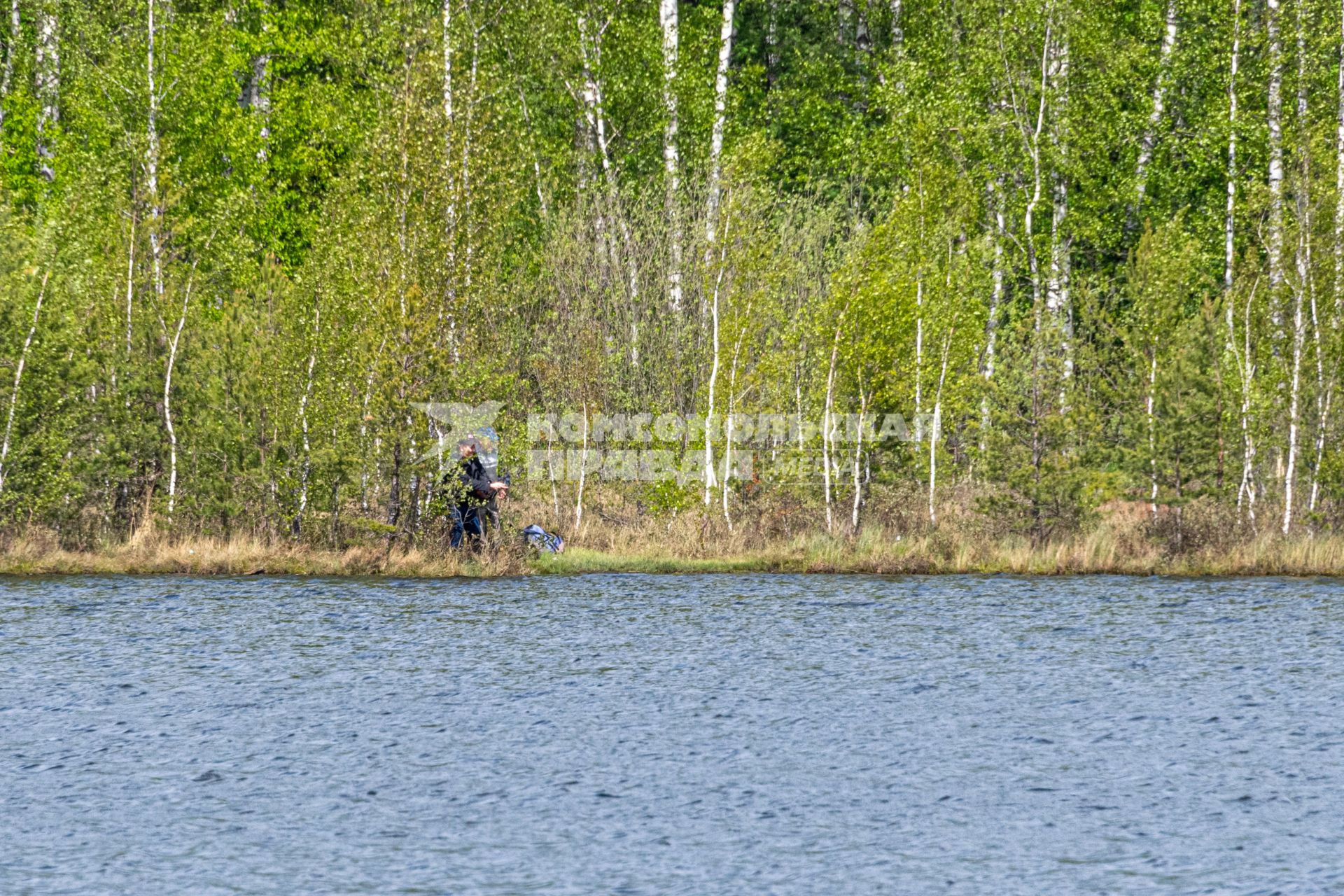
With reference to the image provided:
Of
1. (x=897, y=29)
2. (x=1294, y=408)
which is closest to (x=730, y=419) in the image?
(x=1294, y=408)

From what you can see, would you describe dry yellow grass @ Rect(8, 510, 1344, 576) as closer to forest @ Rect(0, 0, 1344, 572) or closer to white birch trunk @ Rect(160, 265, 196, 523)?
forest @ Rect(0, 0, 1344, 572)

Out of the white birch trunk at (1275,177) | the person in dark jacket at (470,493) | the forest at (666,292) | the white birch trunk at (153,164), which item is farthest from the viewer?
the white birch trunk at (153,164)

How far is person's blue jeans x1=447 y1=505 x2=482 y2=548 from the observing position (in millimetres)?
29453

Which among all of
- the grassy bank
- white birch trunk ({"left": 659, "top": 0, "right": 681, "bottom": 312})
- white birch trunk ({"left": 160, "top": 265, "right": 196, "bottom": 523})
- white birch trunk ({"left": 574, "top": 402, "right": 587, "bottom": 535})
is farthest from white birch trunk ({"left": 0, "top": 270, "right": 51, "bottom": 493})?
white birch trunk ({"left": 659, "top": 0, "right": 681, "bottom": 312})

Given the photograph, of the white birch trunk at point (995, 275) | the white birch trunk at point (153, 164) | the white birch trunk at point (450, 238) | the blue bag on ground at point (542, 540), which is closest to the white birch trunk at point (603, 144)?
the white birch trunk at point (450, 238)

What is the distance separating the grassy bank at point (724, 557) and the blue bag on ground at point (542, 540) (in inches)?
9.4

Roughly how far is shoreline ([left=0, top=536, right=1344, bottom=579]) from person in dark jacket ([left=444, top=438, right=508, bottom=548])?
1.55ft

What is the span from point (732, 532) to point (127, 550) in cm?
1020

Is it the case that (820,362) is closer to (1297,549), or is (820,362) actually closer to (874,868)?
(1297,549)

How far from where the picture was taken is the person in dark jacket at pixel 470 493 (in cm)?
2894

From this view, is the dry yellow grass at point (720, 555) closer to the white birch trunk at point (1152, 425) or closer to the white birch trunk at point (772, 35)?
the white birch trunk at point (1152, 425)

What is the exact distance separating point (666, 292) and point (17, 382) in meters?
12.5

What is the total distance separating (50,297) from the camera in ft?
97.3

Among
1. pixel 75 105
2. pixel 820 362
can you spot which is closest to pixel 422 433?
pixel 820 362
